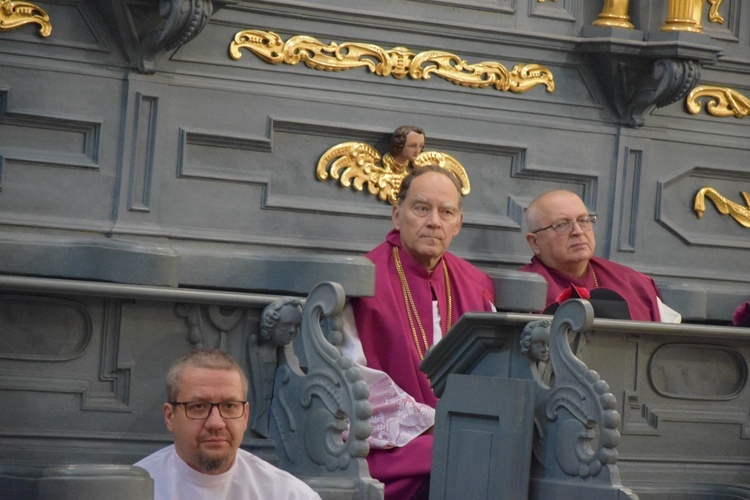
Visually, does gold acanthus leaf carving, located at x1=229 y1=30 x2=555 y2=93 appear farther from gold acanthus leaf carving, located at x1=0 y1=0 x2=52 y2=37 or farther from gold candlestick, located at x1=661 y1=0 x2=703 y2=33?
gold acanthus leaf carving, located at x1=0 y1=0 x2=52 y2=37

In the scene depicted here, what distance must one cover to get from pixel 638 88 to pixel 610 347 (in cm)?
217

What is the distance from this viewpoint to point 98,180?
19.2ft

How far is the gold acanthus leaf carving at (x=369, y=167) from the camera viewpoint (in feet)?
20.8

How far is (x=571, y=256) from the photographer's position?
6281mm

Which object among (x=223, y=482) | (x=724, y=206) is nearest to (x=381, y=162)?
(x=724, y=206)

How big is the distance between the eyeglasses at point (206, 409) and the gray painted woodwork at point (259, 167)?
88 cm

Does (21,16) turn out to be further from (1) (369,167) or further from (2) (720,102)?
(2) (720,102)

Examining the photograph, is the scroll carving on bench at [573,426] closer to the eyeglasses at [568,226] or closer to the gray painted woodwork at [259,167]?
the gray painted woodwork at [259,167]

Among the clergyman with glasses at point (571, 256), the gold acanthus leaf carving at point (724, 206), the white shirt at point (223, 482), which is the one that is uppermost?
the gold acanthus leaf carving at point (724, 206)

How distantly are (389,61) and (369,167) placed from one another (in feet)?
1.56

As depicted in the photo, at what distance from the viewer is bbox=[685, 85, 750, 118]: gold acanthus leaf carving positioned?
7.12m

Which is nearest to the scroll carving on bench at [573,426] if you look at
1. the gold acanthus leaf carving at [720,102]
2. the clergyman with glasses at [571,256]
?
the clergyman with glasses at [571,256]

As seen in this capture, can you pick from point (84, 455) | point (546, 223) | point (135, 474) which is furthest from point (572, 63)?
point (135, 474)

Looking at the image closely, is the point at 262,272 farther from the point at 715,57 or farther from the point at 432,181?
the point at 715,57
